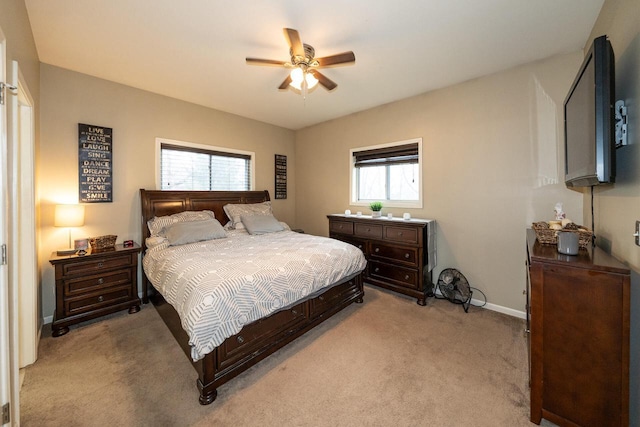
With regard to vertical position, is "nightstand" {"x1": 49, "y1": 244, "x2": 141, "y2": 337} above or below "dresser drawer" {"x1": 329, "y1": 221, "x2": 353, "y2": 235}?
below

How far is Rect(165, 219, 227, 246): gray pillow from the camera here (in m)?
2.91

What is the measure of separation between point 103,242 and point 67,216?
0.43m

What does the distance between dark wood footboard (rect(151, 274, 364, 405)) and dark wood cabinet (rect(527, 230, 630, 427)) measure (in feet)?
5.46

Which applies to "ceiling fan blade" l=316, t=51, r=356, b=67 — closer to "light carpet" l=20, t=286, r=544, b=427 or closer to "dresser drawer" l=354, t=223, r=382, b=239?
"dresser drawer" l=354, t=223, r=382, b=239

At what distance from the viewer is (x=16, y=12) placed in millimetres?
1671

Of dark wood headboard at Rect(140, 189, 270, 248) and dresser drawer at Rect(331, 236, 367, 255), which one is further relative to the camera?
dresser drawer at Rect(331, 236, 367, 255)

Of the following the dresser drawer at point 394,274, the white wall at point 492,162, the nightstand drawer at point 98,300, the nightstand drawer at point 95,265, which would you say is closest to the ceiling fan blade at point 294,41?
the white wall at point 492,162

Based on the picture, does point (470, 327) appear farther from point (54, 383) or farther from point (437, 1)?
point (54, 383)

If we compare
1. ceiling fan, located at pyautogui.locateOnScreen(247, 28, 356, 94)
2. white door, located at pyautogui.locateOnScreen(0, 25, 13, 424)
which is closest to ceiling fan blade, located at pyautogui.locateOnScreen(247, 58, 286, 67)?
ceiling fan, located at pyautogui.locateOnScreen(247, 28, 356, 94)

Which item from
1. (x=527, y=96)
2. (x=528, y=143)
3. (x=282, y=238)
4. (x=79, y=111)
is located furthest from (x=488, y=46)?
(x=79, y=111)

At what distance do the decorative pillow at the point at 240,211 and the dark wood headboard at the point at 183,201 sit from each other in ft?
0.48

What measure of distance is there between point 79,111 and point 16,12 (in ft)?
4.60

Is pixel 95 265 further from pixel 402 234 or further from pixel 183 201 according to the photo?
pixel 402 234

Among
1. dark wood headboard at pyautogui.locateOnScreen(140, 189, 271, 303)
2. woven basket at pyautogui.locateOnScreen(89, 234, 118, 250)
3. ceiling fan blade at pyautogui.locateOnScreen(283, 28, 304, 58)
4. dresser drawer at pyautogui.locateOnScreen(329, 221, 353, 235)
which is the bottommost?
woven basket at pyautogui.locateOnScreen(89, 234, 118, 250)
